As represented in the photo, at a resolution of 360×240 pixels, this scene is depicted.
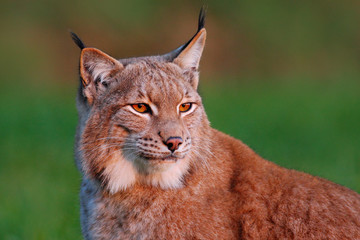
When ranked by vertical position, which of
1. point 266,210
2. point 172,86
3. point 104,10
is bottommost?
point 266,210

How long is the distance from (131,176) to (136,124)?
494mm

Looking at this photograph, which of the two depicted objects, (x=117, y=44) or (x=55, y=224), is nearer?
(x=55, y=224)

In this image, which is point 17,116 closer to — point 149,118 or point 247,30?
point 149,118

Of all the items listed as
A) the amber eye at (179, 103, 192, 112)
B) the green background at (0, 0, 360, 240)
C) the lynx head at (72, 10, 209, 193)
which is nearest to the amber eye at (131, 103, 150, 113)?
the lynx head at (72, 10, 209, 193)

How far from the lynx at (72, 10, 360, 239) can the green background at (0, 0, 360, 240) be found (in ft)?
8.00

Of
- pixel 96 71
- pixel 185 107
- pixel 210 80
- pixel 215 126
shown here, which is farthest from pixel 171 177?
pixel 210 80

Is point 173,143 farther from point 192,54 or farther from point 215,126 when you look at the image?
point 215,126

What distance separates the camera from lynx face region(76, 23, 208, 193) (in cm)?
530

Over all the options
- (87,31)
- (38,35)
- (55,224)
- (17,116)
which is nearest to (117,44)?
(87,31)

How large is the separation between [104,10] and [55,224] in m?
22.5

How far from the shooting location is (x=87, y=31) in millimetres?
27719

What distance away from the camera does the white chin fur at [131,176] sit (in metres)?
5.43

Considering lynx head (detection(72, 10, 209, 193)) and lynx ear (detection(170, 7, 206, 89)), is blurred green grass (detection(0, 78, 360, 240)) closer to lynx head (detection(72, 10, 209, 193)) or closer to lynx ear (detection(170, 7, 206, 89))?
lynx head (detection(72, 10, 209, 193))

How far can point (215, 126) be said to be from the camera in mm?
13570
